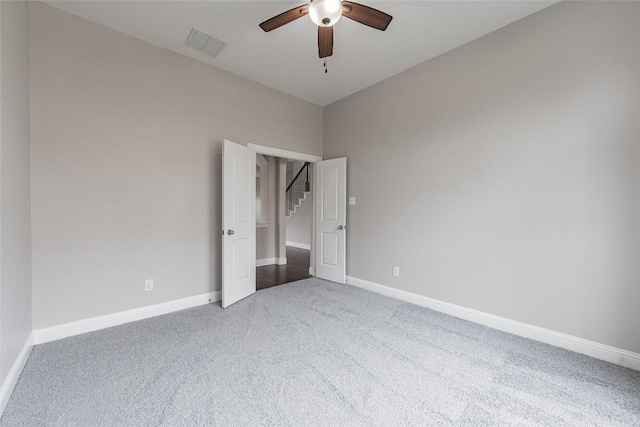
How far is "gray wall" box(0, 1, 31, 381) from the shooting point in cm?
162

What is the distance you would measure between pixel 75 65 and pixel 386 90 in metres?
3.48

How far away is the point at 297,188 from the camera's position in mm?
9070

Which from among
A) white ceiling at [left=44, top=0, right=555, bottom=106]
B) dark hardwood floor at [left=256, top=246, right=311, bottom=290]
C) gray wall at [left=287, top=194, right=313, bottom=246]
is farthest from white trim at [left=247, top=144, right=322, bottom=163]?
gray wall at [left=287, top=194, right=313, bottom=246]

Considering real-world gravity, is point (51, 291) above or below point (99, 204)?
below

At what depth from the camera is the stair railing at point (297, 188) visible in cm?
877

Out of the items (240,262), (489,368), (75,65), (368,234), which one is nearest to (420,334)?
(489,368)

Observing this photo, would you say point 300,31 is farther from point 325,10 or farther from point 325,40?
point 325,10

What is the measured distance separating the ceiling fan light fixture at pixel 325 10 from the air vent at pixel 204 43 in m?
1.48

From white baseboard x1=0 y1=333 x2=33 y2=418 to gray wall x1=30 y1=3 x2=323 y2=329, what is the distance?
25cm

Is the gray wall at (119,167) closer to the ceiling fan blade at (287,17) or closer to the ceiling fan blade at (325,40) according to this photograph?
the ceiling fan blade at (287,17)

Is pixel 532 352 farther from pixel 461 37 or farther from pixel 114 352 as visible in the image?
pixel 114 352

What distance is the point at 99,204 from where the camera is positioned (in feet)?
8.45

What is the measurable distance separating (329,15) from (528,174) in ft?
7.38

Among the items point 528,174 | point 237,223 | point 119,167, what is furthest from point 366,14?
point 119,167
